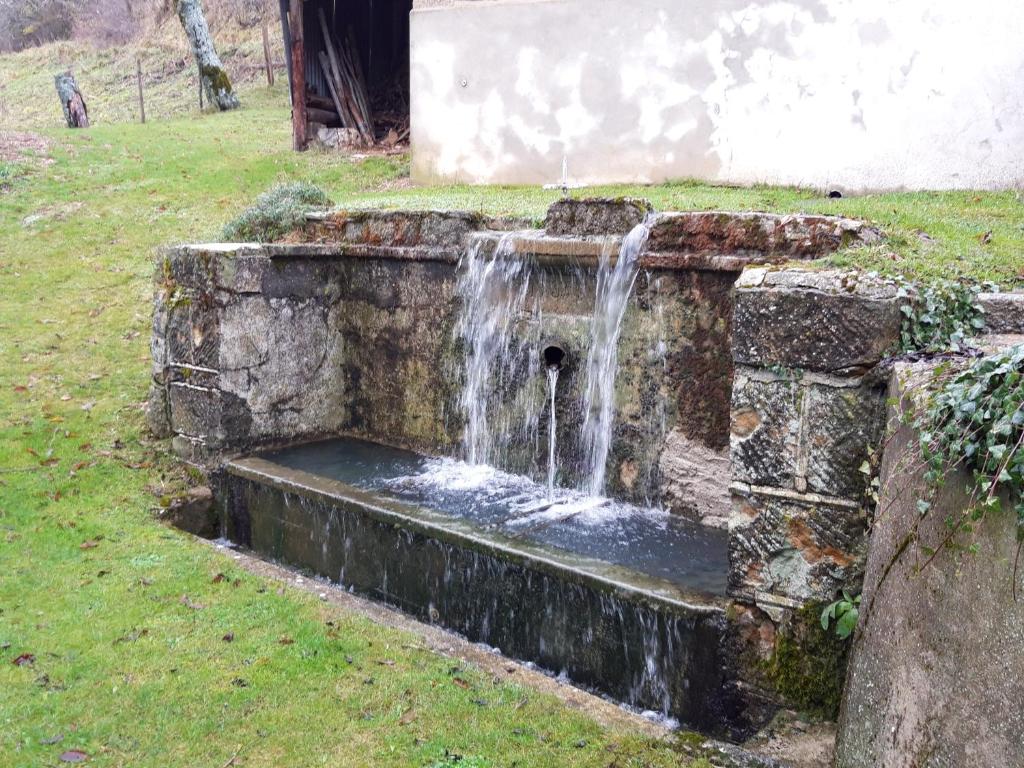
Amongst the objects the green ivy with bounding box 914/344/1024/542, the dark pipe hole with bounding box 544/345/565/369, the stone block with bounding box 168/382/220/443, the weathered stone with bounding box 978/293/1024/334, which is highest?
the weathered stone with bounding box 978/293/1024/334

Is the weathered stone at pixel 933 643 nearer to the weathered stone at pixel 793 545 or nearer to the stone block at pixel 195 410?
the weathered stone at pixel 793 545

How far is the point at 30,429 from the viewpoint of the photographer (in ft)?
22.7

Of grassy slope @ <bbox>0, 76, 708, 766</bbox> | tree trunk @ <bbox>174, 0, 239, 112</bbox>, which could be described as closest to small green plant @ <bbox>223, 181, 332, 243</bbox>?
grassy slope @ <bbox>0, 76, 708, 766</bbox>

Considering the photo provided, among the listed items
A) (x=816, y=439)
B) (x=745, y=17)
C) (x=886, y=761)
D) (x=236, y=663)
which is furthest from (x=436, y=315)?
(x=745, y=17)

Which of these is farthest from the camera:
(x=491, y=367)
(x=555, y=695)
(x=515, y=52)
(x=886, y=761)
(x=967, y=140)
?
(x=515, y=52)

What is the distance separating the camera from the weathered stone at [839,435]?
11.4 ft

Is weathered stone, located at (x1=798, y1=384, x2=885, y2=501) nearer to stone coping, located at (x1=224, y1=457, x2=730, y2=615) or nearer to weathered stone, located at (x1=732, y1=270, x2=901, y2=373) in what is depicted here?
weathered stone, located at (x1=732, y1=270, x2=901, y2=373)

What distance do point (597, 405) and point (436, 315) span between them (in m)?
1.56

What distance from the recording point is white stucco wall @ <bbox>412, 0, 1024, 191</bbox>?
8703mm

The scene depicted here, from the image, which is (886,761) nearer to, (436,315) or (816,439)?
(816,439)

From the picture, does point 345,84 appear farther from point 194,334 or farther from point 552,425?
point 552,425

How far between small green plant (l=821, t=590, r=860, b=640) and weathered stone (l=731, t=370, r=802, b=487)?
1.56 ft

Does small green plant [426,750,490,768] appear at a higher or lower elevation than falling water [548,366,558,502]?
lower

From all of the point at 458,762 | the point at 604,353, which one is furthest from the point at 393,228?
the point at 458,762
